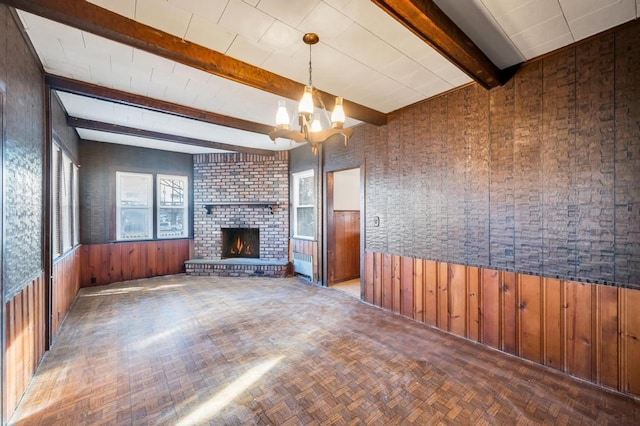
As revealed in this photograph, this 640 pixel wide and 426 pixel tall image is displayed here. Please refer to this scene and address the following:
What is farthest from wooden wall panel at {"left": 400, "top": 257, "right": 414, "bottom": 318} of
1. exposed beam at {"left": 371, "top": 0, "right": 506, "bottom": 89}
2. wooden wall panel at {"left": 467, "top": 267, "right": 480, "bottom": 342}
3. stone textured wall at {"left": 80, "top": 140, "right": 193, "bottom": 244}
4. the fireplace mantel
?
stone textured wall at {"left": 80, "top": 140, "right": 193, "bottom": 244}

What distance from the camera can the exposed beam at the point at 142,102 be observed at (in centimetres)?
291

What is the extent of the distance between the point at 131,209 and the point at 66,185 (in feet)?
5.16

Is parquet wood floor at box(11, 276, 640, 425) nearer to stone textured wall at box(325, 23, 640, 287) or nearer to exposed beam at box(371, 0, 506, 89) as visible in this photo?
stone textured wall at box(325, 23, 640, 287)

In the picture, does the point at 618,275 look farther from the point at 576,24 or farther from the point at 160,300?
the point at 160,300

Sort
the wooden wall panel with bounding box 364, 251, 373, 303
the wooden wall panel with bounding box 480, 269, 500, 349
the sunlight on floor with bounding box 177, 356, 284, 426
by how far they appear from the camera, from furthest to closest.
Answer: the wooden wall panel with bounding box 364, 251, 373, 303, the wooden wall panel with bounding box 480, 269, 500, 349, the sunlight on floor with bounding box 177, 356, 284, 426

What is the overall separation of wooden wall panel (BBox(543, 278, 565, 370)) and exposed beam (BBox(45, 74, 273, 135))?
4.09 metres

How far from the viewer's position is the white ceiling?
189 centimetres

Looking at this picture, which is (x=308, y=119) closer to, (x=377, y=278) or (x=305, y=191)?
(x=377, y=278)

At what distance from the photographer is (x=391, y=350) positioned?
2.74 m

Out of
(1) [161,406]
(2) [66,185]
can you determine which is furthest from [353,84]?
(2) [66,185]

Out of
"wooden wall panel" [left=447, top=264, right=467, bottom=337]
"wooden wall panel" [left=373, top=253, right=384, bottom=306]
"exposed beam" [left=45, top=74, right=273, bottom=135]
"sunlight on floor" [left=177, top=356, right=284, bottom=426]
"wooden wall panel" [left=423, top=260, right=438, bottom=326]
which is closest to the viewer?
"sunlight on floor" [left=177, top=356, right=284, bottom=426]

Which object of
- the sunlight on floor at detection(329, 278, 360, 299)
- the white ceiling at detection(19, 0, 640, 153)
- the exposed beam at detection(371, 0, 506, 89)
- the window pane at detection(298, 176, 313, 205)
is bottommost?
the sunlight on floor at detection(329, 278, 360, 299)

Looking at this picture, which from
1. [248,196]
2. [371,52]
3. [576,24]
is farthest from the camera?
[248,196]

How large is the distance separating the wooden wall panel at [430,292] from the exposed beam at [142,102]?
126 inches
